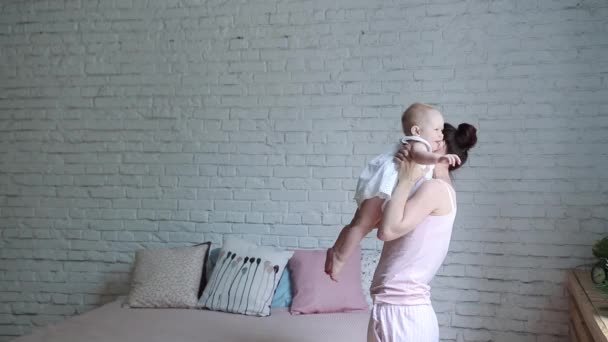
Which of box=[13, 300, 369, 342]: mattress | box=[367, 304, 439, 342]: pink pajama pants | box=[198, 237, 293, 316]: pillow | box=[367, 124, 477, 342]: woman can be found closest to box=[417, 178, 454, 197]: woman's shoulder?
box=[367, 124, 477, 342]: woman

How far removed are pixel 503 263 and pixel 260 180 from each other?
70.4 inches

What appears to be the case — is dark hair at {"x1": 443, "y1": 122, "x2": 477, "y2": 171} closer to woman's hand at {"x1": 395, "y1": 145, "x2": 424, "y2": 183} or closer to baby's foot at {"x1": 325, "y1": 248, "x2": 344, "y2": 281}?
woman's hand at {"x1": 395, "y1": 145, "x2": 424, "y2": 183}

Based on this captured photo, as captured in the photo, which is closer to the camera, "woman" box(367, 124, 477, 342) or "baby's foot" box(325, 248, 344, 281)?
"woman" box(367, 124, 477, 342)

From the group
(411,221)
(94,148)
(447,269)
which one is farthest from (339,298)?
(94,148)

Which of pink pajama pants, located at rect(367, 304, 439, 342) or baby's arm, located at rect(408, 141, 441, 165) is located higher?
baby's arm, located at rect(408, 141, 441, 165)

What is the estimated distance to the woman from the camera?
1.87 meters

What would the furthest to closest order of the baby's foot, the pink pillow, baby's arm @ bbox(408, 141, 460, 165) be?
the pink pillow → the baby's foot → baby's arm @ bbox(408, 141, 460, 165)

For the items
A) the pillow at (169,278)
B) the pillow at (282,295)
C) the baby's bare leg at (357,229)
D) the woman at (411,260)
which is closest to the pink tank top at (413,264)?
the woman at (411,260)

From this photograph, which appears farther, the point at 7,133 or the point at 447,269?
the point at 7,133

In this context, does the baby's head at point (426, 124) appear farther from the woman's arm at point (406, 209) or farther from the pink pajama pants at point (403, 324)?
the pink pajama pants at point (403, 324)

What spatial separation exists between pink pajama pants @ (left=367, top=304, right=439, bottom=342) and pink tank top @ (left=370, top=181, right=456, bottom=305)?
23mm

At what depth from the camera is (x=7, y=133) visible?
15.7ft

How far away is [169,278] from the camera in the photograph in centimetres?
397

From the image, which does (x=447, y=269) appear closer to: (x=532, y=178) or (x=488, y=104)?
(x=532, y=178)
